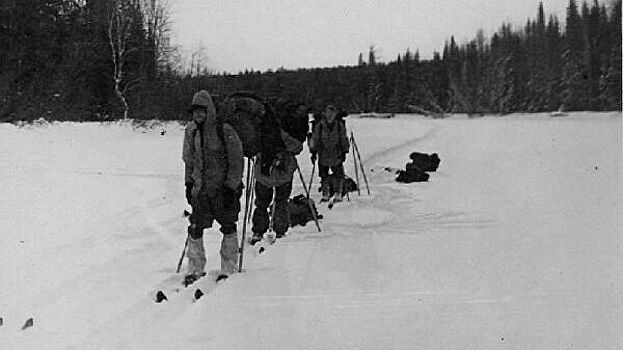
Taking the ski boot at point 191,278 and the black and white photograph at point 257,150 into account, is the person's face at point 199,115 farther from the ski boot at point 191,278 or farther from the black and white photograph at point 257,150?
the ski boot at point 191,278

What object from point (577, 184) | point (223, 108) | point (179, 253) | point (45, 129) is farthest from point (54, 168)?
point (577, 184)

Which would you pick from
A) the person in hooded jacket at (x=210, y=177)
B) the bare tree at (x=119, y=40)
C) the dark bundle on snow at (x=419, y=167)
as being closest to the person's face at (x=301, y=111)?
the person in hooded jacket at (x=210, y=177)

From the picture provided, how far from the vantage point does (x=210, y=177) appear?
438 centimetres

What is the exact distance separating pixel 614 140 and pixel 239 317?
8.24 feet

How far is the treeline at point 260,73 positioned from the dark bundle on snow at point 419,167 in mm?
3261

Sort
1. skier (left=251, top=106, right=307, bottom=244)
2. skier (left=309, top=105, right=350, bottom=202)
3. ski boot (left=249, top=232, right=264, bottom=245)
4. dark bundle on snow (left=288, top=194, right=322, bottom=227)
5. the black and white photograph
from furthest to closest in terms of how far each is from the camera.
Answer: skier (left=309, top=105, right=350, bottom=202) → dark bundle on snow (left=288, top=194, right=322, bottom=227) → skier (left=251, top=106, right=307, bottom=244) → ski boot (left=249, top=232, right=264, bottom=245) → the black and white photograph

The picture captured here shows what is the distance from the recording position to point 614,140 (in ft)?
11.4

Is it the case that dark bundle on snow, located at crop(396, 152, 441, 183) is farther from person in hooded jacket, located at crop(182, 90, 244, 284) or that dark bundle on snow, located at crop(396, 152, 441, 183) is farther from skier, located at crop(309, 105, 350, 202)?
person in hooded jacket, located at crop(182, 90, 244, 284)

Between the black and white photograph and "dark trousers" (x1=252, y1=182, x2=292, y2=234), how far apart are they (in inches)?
32.1

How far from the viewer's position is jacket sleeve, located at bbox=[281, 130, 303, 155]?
5859mm

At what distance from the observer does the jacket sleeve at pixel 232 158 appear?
4.38 metres

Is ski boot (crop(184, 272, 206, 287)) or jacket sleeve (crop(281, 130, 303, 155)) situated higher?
jacket sleeve (crop(281, 130, 303, 155))

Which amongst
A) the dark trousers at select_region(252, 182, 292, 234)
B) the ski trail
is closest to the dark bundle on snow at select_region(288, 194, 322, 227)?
the dark trousers at select_region(252, 182, 292, 234)

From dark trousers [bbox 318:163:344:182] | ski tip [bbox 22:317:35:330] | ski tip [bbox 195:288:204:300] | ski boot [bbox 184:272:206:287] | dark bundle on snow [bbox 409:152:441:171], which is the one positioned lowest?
ski tip [bbox 22:317:35:330]
